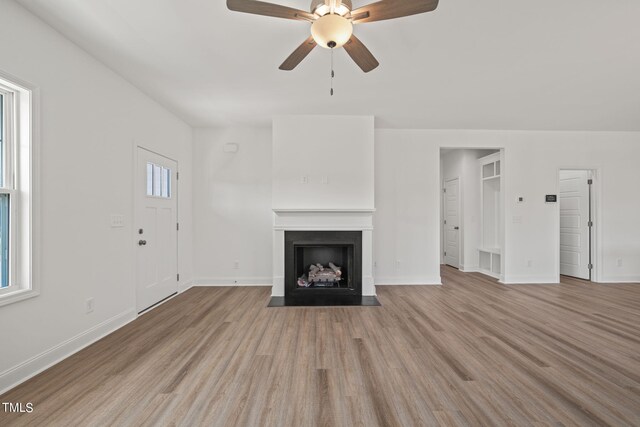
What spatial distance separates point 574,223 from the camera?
5.02 m

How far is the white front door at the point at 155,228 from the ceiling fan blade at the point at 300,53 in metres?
2.22

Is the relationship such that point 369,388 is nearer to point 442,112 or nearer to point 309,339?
point 309,339

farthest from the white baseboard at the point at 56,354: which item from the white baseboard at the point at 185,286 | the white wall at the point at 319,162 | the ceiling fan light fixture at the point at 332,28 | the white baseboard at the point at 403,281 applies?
the white baseboard at the point at 403,281

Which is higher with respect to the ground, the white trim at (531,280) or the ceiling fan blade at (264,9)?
the ceiling fan blade at (264,9)

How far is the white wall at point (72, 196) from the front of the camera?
1.88m

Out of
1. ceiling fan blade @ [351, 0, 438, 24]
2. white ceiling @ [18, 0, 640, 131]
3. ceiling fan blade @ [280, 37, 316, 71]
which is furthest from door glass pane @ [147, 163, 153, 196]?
ceiling fan blade @ [351, 0, 438, 24]

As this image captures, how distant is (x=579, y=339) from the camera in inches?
99.0

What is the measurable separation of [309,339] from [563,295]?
382 centimetres

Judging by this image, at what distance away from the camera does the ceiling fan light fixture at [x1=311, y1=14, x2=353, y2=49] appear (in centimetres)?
154

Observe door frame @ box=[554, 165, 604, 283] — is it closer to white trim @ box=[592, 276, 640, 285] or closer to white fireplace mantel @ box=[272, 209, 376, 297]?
white trim @ box=[592, 276, 640, 285]

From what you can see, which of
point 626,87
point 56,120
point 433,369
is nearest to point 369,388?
point 433,369

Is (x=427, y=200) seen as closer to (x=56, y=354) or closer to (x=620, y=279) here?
(x=620, y=279)

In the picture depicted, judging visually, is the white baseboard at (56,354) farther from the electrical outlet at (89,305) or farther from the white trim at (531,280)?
the white trim at (531,280)

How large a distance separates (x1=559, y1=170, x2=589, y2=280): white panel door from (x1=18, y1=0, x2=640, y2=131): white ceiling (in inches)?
54.9
